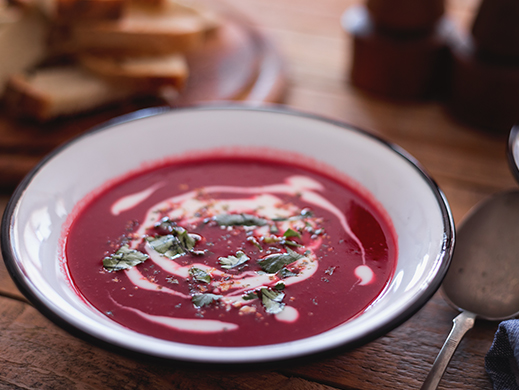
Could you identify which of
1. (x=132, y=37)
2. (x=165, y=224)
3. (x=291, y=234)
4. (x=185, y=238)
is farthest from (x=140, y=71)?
(x=291, y=234)

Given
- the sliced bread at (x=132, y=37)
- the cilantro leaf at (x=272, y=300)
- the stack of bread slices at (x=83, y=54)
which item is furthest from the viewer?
the sliced bread at (x=132, y=37)

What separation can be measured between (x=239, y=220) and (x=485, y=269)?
→ 0.77 m

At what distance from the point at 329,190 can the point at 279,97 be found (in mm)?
925

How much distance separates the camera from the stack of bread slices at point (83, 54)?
2.52 meters

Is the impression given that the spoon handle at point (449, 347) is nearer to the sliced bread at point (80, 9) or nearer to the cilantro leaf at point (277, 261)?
the cilantro leaf at point (277, 261)

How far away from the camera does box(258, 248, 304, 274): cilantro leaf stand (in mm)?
1510

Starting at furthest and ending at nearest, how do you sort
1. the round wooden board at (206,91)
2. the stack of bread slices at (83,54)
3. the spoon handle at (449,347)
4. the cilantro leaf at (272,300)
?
the stack of bread slices at (83,54), the round wooden board at (206,91), the cilantro leaf at (272,300), the spoon handle at (449,347)

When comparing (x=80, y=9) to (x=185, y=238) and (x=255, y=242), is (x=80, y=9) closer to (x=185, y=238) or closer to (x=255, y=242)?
(x=185, y=238)

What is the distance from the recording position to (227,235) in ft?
5.44

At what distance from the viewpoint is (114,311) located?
1382mm

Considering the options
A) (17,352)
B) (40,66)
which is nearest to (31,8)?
(40,66)

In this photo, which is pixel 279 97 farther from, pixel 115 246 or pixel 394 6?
pixel 115 246

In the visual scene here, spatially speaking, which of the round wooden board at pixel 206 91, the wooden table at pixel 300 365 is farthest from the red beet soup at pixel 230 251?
the round wooden board at pixel 206 91

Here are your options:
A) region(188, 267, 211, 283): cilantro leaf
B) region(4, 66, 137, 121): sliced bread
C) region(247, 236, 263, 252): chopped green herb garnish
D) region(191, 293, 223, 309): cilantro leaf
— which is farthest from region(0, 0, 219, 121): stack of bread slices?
region(191, 293, 223, 309): cilantro leaf
